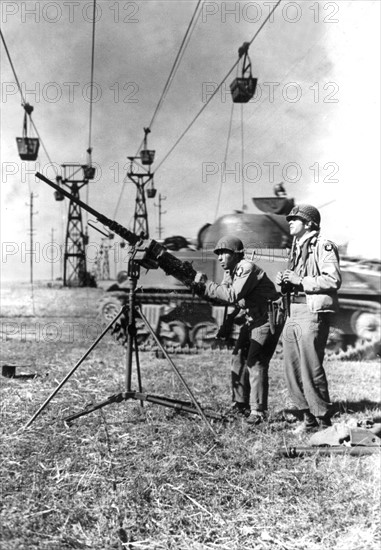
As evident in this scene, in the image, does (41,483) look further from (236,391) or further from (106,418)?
(236,391)

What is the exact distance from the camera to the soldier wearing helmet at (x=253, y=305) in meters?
5.68

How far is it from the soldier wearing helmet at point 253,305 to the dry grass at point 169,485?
14.9 inches

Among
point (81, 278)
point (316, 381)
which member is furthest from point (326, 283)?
point (81, 278)

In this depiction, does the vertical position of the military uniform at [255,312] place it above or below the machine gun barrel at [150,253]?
below

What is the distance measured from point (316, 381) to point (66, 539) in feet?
9.32

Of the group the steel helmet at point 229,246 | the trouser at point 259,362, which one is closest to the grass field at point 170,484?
the trouser at point 259,362

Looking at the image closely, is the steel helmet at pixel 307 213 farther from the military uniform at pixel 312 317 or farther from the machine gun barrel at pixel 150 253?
the machine gun barrel at pixel 150 253

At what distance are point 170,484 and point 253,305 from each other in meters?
2.36

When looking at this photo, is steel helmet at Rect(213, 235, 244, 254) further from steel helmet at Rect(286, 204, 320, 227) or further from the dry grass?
the dry grass

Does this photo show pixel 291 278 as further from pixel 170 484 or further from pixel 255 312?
pixel 170 484

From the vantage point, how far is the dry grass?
3.33 metres

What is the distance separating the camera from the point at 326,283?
521cm

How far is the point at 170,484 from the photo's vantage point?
13.2ft

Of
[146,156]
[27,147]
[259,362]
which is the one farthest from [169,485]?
[146,156]
